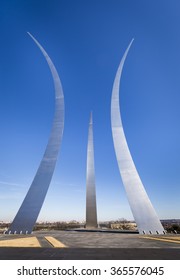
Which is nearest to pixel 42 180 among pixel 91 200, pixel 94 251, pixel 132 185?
pixel 132 185

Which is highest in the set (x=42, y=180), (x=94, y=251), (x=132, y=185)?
(x=42, y=180)

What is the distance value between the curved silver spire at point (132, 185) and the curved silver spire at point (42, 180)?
5.61m

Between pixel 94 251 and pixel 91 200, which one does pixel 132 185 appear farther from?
pixel 91 200

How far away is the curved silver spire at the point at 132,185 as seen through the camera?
19984 millimetres

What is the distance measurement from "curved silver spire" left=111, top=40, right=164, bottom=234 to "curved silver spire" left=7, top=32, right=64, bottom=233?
5606mm

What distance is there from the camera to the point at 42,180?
76.9 feet

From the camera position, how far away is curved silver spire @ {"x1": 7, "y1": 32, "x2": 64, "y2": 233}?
21.5m

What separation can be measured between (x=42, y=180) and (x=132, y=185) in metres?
7.91

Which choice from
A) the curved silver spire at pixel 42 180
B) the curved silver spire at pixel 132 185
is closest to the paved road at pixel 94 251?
the curved silver spire at pixel 132 185

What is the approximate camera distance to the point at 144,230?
19.8 metres

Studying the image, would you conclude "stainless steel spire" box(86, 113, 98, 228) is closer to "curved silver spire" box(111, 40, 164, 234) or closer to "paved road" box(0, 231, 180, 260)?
"curved silver spire" box(111, 40, 164, 234)

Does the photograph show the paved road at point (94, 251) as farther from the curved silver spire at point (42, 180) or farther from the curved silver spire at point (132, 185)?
the curved silver spire at point (42, 180)

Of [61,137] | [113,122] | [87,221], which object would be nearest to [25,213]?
[61,137]

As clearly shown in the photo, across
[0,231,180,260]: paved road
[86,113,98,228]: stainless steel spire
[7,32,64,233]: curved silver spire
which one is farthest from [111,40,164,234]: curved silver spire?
[86,113,98,228]: stainless steel spire
